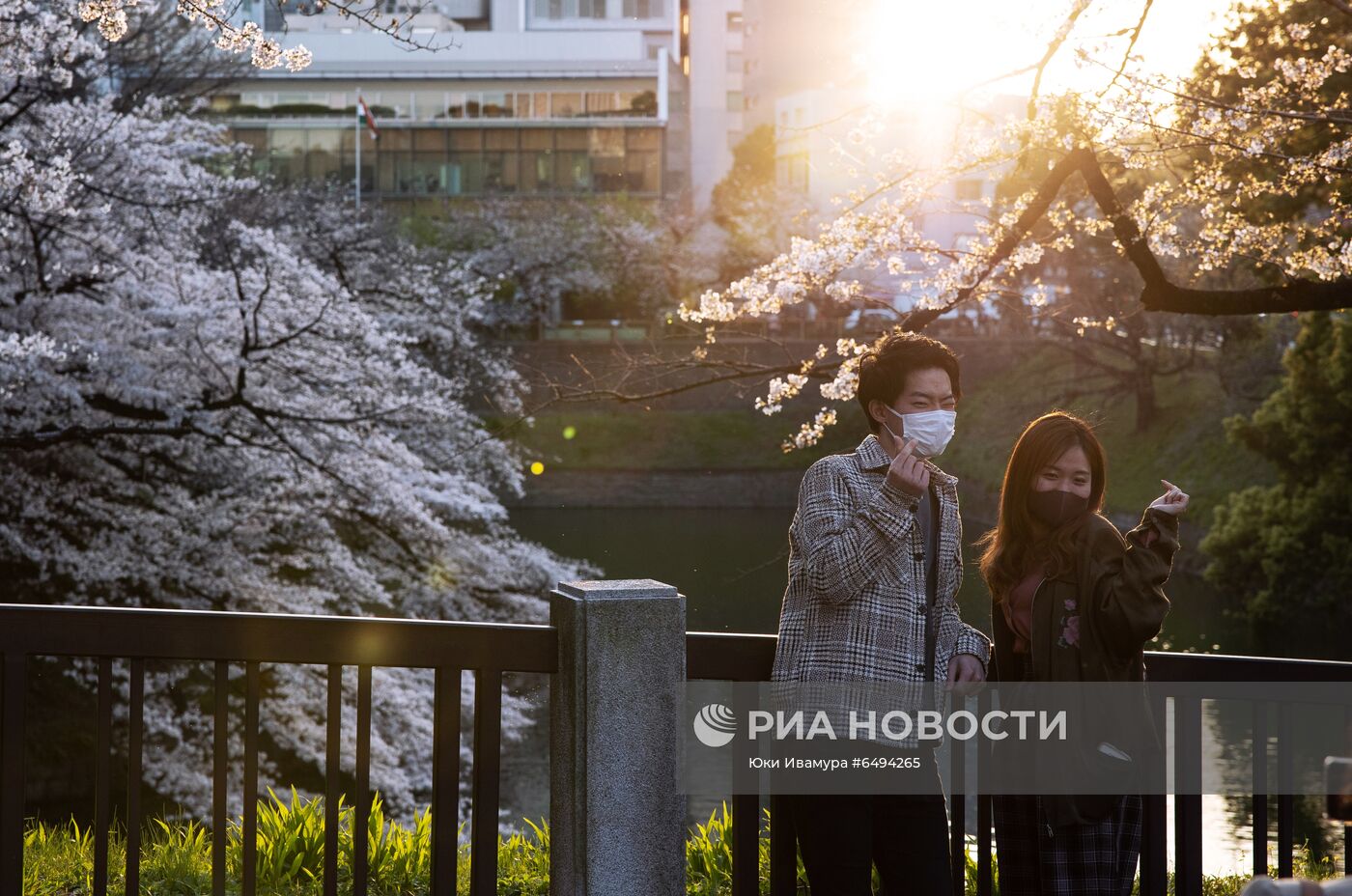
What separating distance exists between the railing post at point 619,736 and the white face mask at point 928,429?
72 centimetres

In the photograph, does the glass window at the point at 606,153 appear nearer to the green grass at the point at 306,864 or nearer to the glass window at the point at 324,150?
the glass window at the point at 324,150

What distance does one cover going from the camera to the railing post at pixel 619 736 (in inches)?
133

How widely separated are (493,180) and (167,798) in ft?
133

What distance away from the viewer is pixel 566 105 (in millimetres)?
52062

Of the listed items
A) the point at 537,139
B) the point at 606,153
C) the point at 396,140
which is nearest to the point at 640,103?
the point at 606,153

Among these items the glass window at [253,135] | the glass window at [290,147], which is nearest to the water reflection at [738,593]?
the glass window at [290,147]

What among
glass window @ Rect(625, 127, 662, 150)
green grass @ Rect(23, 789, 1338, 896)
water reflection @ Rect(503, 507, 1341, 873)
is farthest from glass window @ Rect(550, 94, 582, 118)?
green grass @ Rect(23, 789, 1338, 896)

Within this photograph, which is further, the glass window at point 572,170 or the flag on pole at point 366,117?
the glass window at point 572,170

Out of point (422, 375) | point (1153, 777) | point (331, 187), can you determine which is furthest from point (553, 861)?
point (331, 187)

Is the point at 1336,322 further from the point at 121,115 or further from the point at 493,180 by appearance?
the point at 493,180

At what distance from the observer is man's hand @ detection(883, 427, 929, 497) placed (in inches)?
115

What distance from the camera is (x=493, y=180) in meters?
50.9

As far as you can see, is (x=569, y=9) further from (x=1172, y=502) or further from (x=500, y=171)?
(x=1172, y=502)

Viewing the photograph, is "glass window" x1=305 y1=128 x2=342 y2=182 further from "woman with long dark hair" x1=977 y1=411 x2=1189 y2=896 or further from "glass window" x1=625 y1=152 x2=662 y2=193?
"woman with long dark hair" x1=977 y1=411 x2=1189 y2=896
